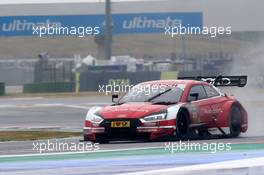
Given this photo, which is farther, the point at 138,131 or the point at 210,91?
the point at 210,91

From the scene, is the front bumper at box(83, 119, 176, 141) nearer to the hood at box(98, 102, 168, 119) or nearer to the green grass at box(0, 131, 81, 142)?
the hood at box(98, 102, 168, 119)

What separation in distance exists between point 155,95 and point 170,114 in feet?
3.49

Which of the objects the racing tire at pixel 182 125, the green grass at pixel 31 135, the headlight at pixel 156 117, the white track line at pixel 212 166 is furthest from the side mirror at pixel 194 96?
the white track line at pixel 212 166

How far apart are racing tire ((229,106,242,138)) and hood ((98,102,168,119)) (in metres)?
2.09

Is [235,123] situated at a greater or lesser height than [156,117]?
lesser

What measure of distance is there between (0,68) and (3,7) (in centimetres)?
1031

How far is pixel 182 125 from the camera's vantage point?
62.0 feet

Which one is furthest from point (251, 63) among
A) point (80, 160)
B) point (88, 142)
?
point (80, 160)

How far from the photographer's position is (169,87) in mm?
19703

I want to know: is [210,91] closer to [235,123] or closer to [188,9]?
[235,123]

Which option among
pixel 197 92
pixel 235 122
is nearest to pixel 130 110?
pixel 197 92

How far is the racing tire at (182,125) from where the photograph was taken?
18641 mm

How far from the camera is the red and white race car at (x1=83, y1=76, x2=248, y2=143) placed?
60.2ft

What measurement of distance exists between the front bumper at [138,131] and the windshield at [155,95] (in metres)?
0.92
